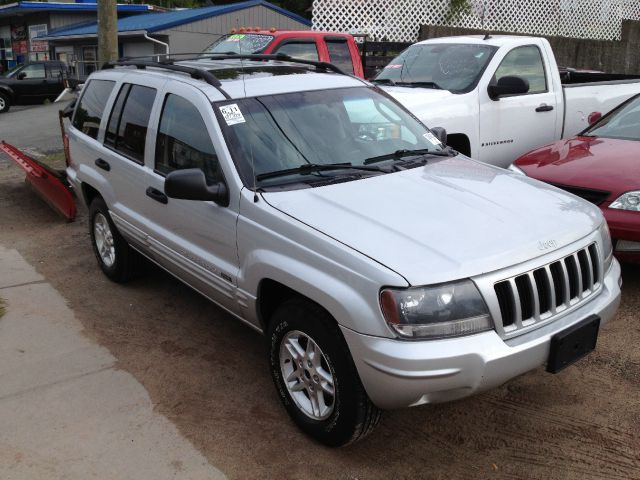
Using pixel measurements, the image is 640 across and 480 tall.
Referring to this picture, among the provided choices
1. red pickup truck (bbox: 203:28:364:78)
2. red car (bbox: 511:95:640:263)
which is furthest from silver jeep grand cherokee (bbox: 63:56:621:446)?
red pickup truck (bbox: 203:28:364:78)

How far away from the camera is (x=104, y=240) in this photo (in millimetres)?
5551

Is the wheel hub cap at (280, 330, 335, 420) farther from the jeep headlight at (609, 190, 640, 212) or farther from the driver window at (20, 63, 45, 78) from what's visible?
the driver window at (20, 63, 45, 78)

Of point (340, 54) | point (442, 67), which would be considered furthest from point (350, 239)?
point (340, 54)

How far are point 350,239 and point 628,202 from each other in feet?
9.01

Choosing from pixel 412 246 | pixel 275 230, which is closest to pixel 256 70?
pixel 275 230

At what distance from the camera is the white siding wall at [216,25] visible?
2272cm

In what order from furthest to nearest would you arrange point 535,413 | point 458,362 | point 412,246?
1. point 535,413
2. point 412,246
3. point 458,362

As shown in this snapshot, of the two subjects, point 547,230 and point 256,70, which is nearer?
point 547,230

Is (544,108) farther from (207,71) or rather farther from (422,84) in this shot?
(207,71)

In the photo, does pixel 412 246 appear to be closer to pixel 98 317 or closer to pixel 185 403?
pixel 185 403

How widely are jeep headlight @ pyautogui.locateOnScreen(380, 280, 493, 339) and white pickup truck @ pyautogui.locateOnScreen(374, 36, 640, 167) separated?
12.7 feet

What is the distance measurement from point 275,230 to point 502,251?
1.11 meters

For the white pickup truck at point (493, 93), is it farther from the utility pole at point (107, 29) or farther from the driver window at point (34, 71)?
the driver window at point (34, 71)

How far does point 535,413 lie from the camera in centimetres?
353
